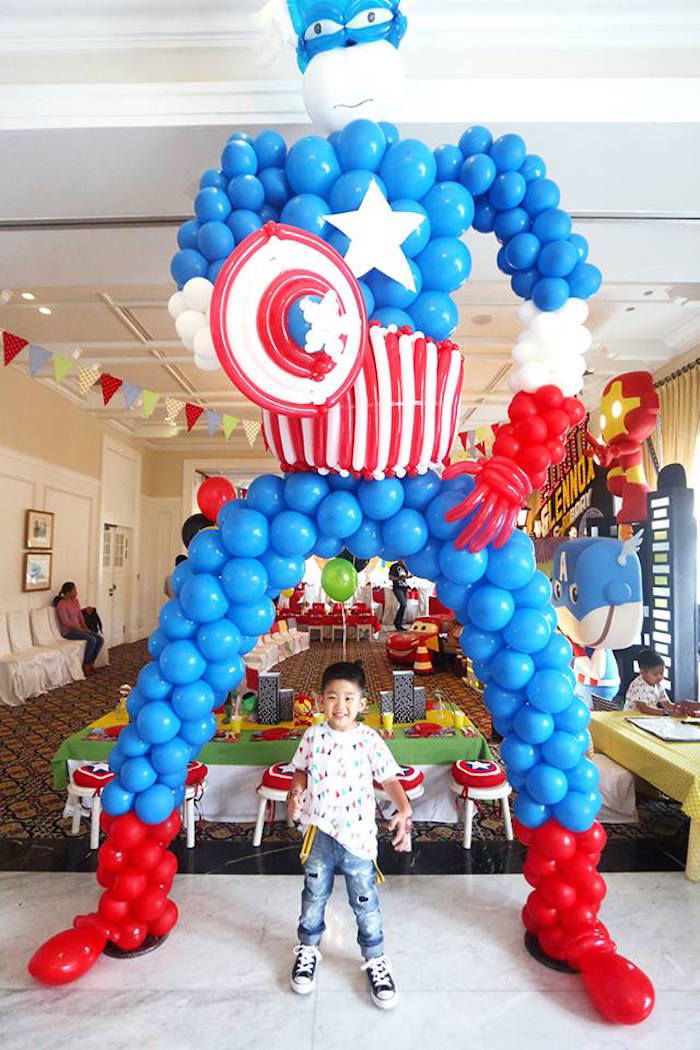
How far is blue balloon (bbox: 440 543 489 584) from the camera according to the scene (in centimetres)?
203

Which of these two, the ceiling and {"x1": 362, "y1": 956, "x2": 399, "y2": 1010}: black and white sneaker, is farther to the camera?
the ceiling

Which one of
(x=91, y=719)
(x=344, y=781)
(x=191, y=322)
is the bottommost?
(x=91, y=719)

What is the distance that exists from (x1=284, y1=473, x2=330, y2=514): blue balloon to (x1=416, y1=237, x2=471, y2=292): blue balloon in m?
0.75

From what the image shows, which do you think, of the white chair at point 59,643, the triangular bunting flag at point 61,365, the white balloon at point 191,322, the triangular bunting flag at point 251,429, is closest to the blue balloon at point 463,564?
the white balloon at point 191,322

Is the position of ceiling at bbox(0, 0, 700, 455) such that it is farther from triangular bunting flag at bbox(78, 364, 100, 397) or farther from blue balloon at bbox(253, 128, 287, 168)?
triangular bunting flag at bbox(78, 364, 100, 397)

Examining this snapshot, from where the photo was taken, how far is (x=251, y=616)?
7.02 ft

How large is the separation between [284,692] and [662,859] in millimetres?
2105

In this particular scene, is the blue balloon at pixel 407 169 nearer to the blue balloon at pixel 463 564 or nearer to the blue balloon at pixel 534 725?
the blue balloon at pixel 463 564

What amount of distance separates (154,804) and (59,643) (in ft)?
20.8

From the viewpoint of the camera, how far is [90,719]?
18.8 ft

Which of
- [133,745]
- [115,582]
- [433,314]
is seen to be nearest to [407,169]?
[433,314]

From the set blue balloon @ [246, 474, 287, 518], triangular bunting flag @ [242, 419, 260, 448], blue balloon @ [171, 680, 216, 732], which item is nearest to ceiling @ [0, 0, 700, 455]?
blue balloon @ [246, 474, 287, 518]

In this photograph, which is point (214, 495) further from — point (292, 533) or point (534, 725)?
point (534, 725)

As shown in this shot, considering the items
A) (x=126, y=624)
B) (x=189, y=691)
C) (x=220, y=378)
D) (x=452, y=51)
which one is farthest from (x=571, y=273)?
(x=126, y=624)
